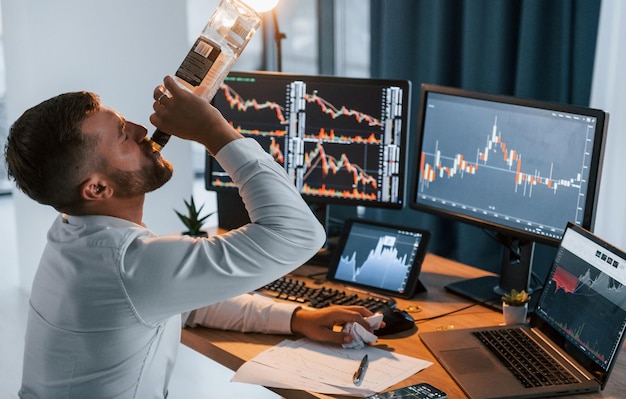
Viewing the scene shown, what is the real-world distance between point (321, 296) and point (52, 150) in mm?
853

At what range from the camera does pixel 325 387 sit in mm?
1552

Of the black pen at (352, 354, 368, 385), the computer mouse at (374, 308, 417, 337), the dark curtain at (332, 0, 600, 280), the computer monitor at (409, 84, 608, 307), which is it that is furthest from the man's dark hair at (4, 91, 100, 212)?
the dark curtain at (332, 0, 600, 280)

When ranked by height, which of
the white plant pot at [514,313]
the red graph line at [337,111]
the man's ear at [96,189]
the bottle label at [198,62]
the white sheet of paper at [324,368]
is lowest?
the white sheet of paper at [324,368]

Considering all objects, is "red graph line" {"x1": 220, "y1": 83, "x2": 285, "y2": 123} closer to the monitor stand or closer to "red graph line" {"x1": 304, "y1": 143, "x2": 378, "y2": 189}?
"red graph line" {"x1": 304, "y1": 143, "x2": 378, "y2": 189}

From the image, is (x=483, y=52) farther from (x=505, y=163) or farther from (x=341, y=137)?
(x=505, y=163)

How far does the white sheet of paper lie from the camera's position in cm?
156

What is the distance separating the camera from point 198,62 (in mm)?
1574

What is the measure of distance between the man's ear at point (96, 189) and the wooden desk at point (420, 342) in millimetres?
491

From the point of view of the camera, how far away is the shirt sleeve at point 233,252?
4.39 feet

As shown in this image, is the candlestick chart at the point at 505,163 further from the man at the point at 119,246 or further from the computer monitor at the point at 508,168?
the man at the point at 119,246

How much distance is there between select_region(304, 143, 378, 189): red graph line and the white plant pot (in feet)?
1.95

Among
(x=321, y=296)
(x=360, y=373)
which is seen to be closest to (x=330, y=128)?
(x=321, y=296)

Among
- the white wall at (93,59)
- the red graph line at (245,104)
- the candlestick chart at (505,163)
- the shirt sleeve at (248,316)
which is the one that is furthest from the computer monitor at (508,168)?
the white wall at (93,59)

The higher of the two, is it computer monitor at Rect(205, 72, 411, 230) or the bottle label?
the bottle label
